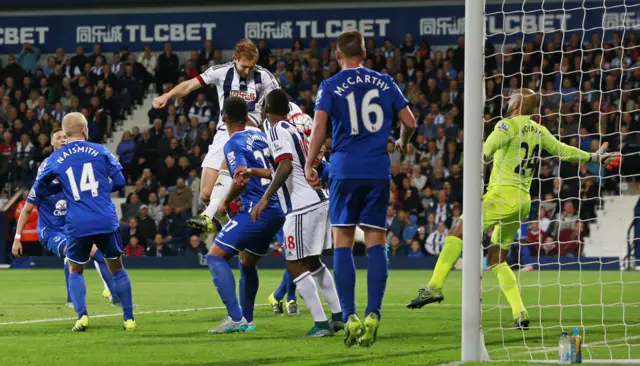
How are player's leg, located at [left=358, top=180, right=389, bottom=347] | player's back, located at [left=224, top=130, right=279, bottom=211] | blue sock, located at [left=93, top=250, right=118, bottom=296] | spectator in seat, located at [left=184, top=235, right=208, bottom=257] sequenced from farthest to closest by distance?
spectator in seat, located at [left=184, top=235, right=208, bottom=257] < blue sock, located at [left=93, top=250, right=118, bottom=296] < player's back, located at [left=224, top=130, right=279, bottom=211] < player's leg, located at [left=358, top=180, right=389, bottom=347]

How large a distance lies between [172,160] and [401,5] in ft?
25.5

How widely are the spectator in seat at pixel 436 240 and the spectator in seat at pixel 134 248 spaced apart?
6.20m

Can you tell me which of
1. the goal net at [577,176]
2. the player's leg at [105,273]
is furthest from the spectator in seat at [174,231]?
the player's leg at [105,273]

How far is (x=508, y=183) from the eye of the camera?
9.77 m

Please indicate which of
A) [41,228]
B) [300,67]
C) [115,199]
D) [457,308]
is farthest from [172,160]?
[457,308]

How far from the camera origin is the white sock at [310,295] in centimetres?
827

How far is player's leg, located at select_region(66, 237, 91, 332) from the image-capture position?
9.05 m

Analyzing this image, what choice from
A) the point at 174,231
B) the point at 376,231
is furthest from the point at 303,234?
the point at 174,231

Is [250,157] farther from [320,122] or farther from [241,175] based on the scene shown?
[320,122]

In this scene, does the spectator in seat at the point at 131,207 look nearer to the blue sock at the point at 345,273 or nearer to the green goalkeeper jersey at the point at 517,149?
the green goalkeeper jersey at the point at 517,149

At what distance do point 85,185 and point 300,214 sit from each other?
191cm

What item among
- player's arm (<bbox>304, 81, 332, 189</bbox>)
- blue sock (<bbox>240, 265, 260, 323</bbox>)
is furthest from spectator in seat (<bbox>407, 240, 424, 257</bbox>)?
player's arm (<bbox>304, 81, 332, 189</bbox>)

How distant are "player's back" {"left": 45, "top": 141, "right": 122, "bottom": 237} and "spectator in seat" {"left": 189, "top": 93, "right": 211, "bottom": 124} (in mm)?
18172

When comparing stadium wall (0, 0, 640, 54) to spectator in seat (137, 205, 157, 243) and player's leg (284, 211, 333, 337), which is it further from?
player's leg (284, 211, 333, 337)
